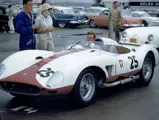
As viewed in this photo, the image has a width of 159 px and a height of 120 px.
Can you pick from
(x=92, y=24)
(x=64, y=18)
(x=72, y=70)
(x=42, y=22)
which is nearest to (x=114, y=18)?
(x=42, y=22)

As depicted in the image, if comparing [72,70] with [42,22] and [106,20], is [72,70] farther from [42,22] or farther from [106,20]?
[106,20]

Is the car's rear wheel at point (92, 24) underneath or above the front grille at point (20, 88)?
underneath

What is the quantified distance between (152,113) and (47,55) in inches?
81.7

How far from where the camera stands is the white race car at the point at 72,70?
17.8 feet

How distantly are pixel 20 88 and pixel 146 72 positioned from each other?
3.13 m

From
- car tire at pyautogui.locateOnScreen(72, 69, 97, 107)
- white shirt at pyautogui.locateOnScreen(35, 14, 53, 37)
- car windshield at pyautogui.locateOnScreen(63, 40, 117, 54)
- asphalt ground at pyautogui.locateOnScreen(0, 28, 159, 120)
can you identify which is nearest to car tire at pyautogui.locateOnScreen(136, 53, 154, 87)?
asphalt ground at pyautogui.locateOnScreen(0, 28, 159, 120)

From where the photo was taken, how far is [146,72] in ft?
24.8

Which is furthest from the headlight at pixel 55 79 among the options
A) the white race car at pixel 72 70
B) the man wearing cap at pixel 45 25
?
the man wearing cap at pixel 45 25

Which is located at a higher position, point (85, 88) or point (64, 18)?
point (85, 88)

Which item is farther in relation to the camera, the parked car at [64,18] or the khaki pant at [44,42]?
the parked car at [64,18]

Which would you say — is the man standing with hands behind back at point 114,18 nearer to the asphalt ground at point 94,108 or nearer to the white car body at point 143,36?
the white car body at point 143,36

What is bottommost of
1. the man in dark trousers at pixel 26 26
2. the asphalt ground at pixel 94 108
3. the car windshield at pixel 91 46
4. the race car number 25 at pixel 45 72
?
the asphalt ground at pixel 94 108

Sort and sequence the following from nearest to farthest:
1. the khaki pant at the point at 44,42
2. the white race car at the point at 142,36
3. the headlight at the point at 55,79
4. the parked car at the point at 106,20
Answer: the headlight at the point at 55,79, the khaki pant at the point at 44,42, the white race car at the point at 142,36, the parked car at the point at 106,20

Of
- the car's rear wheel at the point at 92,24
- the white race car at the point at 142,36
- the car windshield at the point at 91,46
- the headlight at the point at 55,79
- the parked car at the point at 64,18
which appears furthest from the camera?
the car's rear wheel at the point at 92,24
